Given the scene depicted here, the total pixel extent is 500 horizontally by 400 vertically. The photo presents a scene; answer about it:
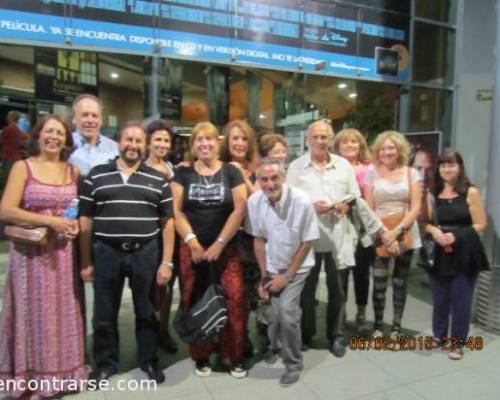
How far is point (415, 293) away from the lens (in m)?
5.15

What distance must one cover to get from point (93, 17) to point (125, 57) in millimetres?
768

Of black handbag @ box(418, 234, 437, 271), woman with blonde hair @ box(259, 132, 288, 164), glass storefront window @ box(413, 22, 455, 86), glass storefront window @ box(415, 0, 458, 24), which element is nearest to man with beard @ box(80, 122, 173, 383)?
woman with blonde hair @ box(259, 132, 288, 164)

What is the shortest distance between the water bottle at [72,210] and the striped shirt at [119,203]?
4 cm

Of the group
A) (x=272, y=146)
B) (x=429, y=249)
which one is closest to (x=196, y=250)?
(x=272, y=146)

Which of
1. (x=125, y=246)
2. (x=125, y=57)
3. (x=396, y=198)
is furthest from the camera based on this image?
(x=125, y=57)

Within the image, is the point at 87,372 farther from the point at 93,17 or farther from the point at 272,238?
the point at 93,17

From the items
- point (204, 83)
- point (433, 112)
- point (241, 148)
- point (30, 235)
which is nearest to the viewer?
point (30, 235)

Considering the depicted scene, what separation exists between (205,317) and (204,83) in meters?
5.97

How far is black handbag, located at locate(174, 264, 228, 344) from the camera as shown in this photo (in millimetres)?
2896

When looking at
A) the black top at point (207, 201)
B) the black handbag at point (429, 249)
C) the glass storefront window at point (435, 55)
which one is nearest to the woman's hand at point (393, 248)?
the black handbag at point (429, 249)

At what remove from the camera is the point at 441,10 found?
10.0 meters

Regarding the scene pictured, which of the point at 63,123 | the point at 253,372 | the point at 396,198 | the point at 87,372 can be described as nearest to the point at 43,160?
the point at 63,123

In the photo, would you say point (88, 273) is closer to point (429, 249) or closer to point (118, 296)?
point (118, 296)

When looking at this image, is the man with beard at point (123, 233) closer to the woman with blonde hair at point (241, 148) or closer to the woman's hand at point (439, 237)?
the woman with blonde hair at point (241, 148)
